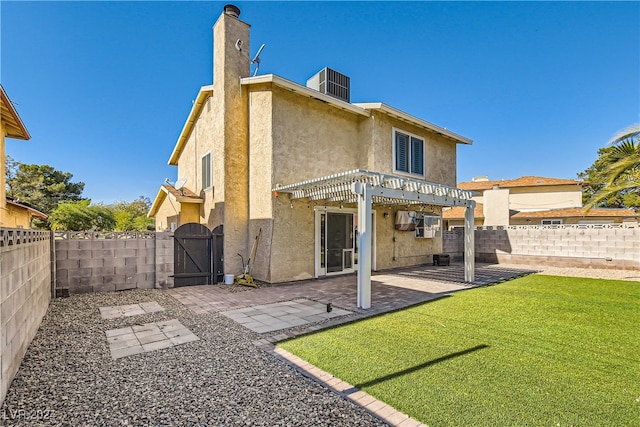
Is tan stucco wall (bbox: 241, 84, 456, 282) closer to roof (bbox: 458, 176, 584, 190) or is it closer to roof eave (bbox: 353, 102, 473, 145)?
roof eave (bbox: 353, 102, 473, 145)

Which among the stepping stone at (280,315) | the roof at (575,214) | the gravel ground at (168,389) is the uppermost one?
the roof at (575,214)

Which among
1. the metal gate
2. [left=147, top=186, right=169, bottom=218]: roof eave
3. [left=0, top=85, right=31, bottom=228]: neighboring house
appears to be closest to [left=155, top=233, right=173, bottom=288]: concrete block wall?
the metal gate

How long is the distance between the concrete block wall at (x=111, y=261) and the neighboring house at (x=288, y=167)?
2130 mm

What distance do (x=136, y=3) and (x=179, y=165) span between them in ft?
29.7

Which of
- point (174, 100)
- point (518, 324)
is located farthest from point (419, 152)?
point (174, 100)

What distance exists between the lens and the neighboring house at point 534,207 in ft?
86.8

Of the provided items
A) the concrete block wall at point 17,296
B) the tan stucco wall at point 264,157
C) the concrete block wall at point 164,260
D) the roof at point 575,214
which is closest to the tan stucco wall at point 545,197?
the roof at point 575,214

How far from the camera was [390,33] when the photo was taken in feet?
43.3

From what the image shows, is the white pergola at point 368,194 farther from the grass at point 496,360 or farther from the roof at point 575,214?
the roof at point 575,214

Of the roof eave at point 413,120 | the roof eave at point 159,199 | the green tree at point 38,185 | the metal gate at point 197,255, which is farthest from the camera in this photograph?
the green tree at point 38,185

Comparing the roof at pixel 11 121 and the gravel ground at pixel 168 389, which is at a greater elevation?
the roof at pixel 11 121

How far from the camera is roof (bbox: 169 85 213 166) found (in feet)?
40.0

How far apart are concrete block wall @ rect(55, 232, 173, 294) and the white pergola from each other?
14.6 feet

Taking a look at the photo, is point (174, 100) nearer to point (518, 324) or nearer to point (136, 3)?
point (136, 3)
